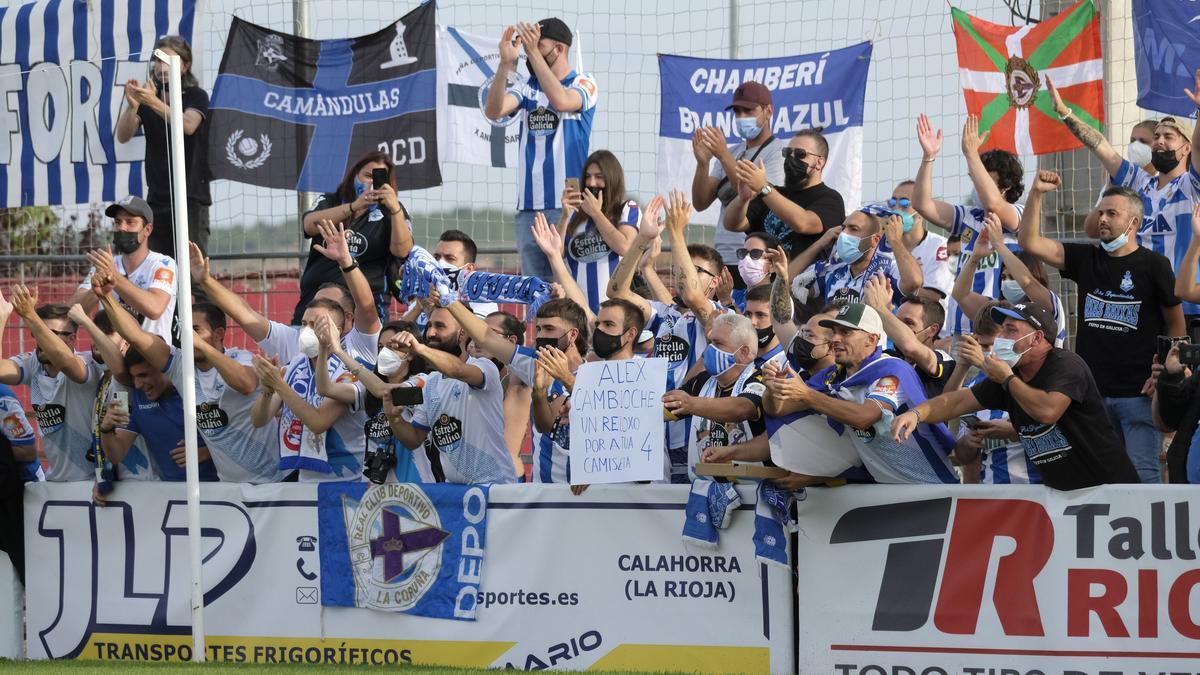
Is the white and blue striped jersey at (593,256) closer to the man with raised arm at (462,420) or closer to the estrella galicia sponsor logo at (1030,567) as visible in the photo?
the man with raised arm at (462,420)

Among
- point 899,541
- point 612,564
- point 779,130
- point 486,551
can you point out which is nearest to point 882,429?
point 899,541

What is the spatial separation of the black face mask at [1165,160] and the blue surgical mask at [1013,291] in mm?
1167

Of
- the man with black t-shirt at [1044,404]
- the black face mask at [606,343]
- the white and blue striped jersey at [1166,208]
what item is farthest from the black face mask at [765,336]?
the white and blue striped jersey at [1166,208]

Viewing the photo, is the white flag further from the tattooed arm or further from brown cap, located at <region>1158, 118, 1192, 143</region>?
brown cap, located at <region>1158, 118, 1192, 143</region>

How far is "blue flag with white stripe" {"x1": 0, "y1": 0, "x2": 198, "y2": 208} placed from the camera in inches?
452

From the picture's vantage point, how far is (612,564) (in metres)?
8.19

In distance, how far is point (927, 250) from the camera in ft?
34.1

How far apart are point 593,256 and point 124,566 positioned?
3545 millimetres

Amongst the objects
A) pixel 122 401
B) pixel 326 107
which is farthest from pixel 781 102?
pixel 122 401

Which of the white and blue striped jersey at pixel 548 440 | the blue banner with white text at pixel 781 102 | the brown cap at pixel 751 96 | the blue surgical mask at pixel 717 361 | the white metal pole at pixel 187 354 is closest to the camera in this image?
the blue surgical mask at pixel 717 361

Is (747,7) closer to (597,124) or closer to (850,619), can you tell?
(597,124)

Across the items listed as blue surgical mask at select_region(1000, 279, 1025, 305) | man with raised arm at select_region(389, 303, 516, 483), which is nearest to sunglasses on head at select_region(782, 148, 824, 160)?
blue surgical mask at select_region(1000, 279, 1025, 305)

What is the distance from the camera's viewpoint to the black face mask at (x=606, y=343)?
863 cm

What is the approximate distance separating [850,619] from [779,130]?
5.28 meters
